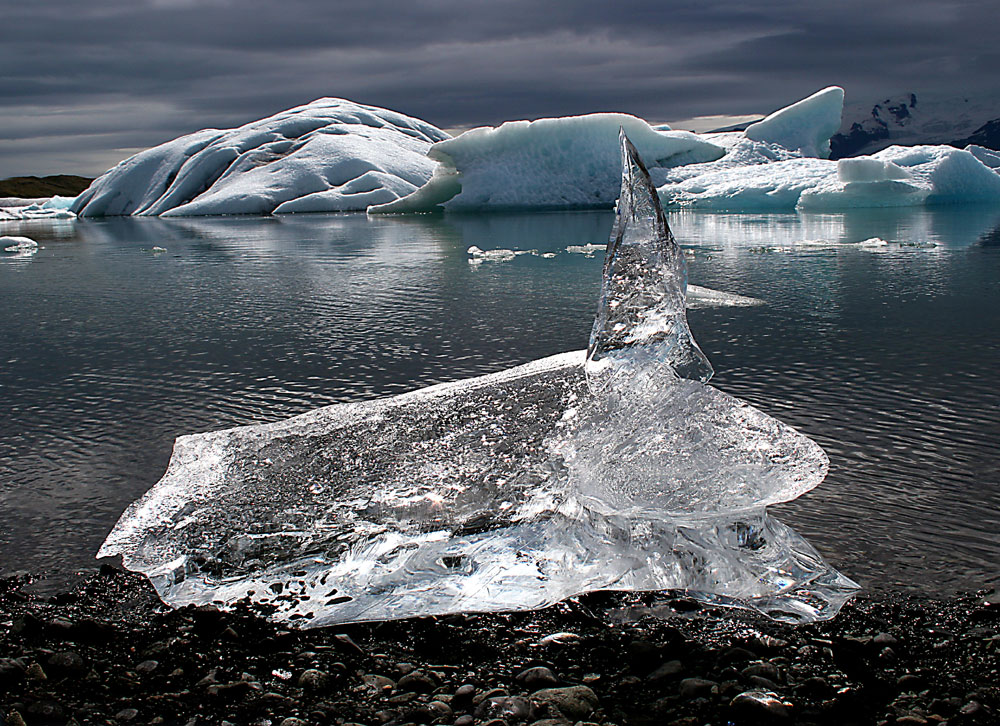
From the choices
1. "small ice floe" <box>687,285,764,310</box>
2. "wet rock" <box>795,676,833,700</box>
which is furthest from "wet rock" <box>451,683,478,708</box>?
"small ice floe" <box>687,285,764,310</box>

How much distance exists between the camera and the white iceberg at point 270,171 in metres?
43.2

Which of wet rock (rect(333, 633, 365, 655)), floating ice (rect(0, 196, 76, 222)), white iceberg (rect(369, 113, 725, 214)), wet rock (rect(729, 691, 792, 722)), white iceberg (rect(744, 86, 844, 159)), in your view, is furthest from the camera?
floating ice (rect(0, 196, 76, 222))

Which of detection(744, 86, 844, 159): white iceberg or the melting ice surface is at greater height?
detection(744, 86, 844, 159): white iceberg

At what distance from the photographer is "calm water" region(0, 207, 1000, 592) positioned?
11.7 feet

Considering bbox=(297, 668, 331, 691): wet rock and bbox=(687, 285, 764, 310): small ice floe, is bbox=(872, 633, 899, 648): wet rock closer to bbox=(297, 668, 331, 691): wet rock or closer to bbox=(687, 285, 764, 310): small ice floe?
bbox=(297, 668, 331, 691): wet rock

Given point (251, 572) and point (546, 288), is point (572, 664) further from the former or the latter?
point (546, 288)

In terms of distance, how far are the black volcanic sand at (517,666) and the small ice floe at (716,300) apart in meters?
5.81

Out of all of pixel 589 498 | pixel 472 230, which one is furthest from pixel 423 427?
pixel 472 230

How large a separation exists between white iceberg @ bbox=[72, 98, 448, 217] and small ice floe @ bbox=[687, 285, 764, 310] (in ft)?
112

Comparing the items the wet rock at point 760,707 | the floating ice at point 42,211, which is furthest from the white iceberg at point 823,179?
the floating ice at point 42,211

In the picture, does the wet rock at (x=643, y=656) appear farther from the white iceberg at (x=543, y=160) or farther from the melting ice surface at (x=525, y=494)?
the white iceberg at (x=543, y=160)

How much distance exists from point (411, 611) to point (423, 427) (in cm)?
137

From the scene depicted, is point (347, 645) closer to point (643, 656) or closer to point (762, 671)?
point (643, 656)

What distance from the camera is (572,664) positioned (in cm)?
255
